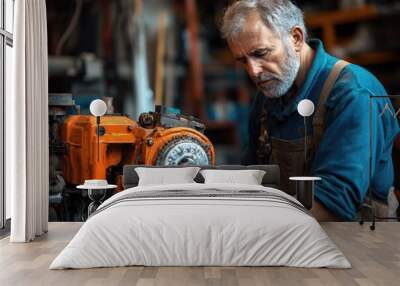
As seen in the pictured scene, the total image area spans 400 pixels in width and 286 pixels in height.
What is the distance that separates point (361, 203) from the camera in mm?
7035

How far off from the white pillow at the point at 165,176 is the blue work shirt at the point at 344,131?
0.90 m

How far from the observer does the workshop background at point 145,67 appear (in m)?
7.21

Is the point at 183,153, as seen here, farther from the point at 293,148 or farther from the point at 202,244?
the point at 202,244

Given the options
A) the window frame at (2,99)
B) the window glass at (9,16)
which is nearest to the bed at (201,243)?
the window frame at (2,99)

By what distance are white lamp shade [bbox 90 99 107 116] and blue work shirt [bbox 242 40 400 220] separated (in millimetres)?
1724

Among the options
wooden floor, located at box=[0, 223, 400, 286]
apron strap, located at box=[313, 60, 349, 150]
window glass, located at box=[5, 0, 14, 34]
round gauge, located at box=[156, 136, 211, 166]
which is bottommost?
wooden floor, located at box=[0, 223, 400, 286]

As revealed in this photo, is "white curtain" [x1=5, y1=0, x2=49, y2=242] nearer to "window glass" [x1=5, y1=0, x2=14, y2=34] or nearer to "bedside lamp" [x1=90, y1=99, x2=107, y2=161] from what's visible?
"window glass" [x1=5, y1=0, x2=14, y2=34]

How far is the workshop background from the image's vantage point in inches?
284

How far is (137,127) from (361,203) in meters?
2.67

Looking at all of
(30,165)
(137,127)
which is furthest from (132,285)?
(137,127)

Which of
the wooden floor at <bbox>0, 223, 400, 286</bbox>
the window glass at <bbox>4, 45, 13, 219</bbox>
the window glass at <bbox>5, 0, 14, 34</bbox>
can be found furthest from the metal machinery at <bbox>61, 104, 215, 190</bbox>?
the wooden floor at <bbox>0, 223, 400, 286</bbox>

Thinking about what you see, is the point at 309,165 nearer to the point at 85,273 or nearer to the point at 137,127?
the point at 137,127

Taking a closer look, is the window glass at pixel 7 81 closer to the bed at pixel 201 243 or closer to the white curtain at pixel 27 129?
the white curtain at pixel 27 129

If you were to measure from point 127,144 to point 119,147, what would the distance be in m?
0.10
